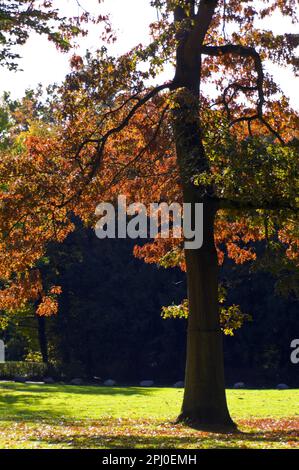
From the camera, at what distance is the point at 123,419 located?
71.1ft

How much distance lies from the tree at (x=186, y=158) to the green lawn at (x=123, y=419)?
72.4 inches

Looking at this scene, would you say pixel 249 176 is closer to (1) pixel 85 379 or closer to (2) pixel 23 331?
(1) pixel 85 379

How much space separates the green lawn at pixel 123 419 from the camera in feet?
46.9

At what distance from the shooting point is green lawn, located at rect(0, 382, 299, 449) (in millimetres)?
14297

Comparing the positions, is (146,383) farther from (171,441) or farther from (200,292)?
(171,441)

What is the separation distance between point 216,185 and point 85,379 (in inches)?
1157

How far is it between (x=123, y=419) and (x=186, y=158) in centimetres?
770

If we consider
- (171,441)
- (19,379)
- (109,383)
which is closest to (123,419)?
(171,441)

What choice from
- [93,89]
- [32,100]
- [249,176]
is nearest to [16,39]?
[93,89]

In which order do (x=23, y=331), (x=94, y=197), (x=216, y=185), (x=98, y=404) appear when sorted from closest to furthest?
(x=216, y=185)
(x=94, y=197)
(x=98, y=404)
(x=23, y=331)

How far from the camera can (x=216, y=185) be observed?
1727 cm

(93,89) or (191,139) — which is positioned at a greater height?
(93,89)

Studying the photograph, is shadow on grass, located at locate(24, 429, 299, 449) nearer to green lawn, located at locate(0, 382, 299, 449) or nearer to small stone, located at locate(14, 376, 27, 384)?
green lawn, located at locate(0, 382, 299, 449)

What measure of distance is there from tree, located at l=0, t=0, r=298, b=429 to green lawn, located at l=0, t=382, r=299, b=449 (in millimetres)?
1838
